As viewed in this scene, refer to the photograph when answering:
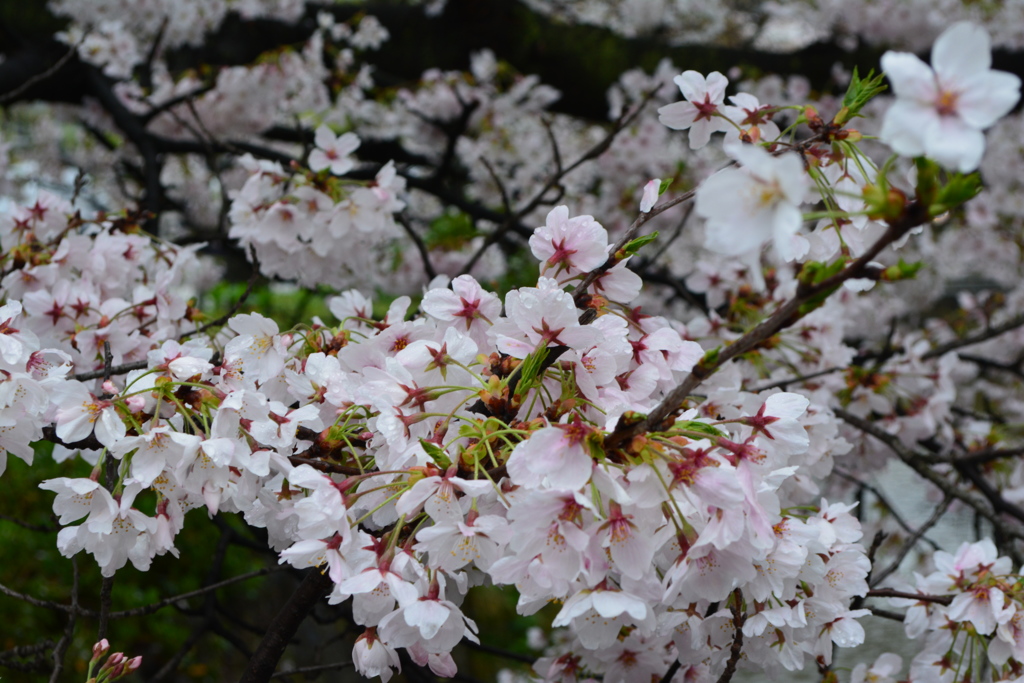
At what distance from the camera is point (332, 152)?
1596 mm

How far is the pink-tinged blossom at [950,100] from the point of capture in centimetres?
51

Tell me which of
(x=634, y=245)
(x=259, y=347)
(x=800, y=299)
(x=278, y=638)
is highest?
(x=800, y=299)

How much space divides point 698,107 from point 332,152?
847 mm

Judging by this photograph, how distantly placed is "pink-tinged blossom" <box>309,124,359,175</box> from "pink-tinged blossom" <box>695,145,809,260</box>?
1.15 metres

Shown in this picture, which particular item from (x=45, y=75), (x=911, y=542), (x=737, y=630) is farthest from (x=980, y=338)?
(x=45, y=75)

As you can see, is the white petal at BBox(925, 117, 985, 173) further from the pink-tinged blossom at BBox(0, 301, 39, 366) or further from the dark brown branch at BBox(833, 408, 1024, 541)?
the dark brown branch at BBox(833, 408, 1024, 541)

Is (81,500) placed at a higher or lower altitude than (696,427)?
lower

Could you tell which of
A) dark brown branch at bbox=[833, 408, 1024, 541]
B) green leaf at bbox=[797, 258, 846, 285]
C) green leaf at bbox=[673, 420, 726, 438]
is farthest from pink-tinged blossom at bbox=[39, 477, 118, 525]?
dark brown branch at bbox=[833, 408, 1024, 541]

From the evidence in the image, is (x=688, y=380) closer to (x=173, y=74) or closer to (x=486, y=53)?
(x=486, y=53)

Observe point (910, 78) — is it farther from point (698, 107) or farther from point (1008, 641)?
point (1008, 641)

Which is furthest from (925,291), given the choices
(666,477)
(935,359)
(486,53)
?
(666,477)

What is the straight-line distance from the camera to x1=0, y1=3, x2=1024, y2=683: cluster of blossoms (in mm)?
608

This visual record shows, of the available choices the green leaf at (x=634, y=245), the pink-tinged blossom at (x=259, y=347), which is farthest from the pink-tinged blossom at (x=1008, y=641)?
the pink-tinged blossom at (x=259, y=347)

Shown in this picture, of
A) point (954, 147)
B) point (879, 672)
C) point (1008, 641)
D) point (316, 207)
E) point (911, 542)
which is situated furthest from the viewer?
point (316, 207)
